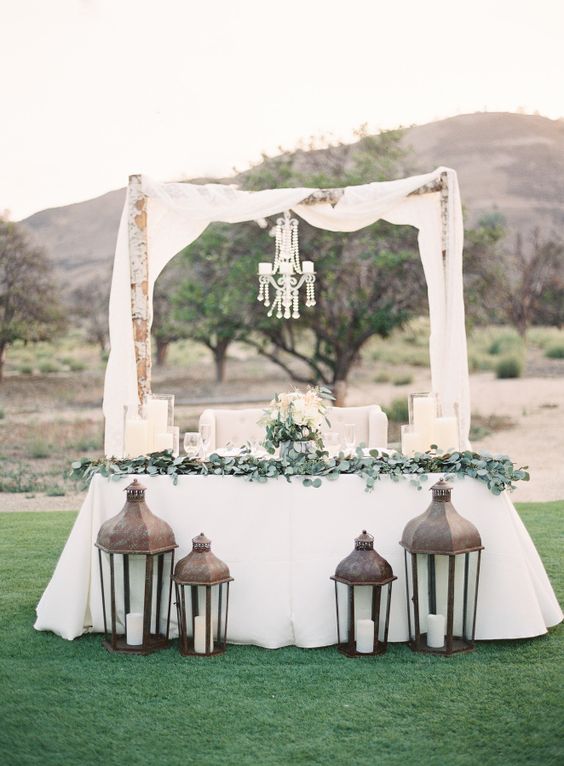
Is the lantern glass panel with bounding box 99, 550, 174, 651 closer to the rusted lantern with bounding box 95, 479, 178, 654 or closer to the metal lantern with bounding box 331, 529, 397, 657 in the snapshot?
the rusted lantern with bounding box 95, 479, 178, 654

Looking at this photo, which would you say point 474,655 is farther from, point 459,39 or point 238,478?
point 459,39

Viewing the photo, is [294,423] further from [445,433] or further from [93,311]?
[93,311]

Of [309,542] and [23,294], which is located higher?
[23,294]

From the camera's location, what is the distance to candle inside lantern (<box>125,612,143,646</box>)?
4.04 m

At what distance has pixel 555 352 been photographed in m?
21.6

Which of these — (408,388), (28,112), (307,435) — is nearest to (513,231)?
(408,388)

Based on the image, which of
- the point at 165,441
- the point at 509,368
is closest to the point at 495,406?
the point at 509,368

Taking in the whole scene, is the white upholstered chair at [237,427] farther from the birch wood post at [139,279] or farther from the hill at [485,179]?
the hill at [485,179]

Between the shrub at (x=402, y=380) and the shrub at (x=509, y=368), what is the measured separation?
6.33 feet

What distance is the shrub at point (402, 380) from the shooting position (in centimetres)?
2042

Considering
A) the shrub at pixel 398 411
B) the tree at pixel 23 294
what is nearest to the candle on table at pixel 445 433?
the shrub at pixel 398 411

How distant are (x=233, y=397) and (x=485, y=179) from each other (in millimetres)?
13567

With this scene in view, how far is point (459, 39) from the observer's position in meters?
14.7

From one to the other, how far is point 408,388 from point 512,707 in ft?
56.4
